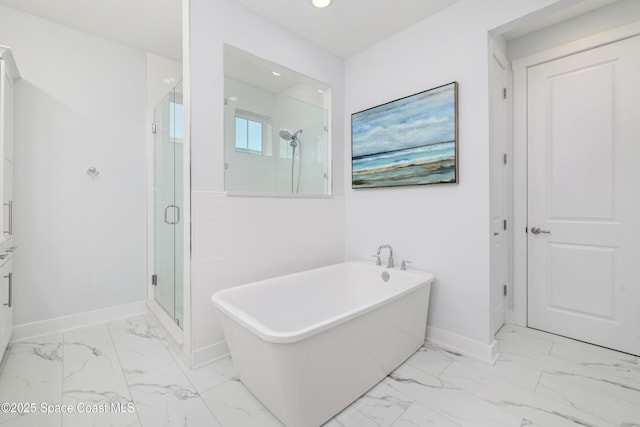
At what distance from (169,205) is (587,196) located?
3389 millimetres

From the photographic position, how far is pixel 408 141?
7.34 feet

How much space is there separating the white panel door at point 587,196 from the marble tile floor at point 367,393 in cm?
27

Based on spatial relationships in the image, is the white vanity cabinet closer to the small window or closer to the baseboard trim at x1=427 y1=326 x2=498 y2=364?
the small window

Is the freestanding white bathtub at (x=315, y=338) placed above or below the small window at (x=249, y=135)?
below

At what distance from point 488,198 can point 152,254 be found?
3.06m

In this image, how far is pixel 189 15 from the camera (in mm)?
1768

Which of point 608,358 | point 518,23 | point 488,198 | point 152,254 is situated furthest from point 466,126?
point 152,254

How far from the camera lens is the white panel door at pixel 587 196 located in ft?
6.32

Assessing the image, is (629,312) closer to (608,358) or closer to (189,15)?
(608,358)

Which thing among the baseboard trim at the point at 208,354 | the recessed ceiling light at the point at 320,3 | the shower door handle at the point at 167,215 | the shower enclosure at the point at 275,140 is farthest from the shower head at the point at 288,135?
the baseboard trim at the point at 208,354

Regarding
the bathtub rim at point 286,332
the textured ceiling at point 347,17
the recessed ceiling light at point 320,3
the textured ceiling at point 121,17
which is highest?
the textured ceiling at point 121,17

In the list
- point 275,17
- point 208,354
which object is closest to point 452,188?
point 275,17

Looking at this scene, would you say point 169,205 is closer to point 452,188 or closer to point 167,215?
point 167,215

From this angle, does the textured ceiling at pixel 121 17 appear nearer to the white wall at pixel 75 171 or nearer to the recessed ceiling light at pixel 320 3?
the white wall at pixel 75 171
